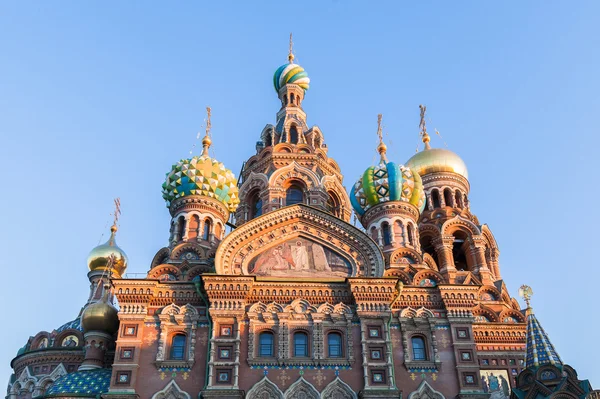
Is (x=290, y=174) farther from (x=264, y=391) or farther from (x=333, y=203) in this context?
(x=264, y=391)

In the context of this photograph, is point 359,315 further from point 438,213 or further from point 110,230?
point 110,230

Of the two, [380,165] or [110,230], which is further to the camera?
[110,230]

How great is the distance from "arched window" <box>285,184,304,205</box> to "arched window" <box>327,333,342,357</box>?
700 centimetres

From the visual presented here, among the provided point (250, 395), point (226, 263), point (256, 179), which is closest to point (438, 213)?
point (256, 179)

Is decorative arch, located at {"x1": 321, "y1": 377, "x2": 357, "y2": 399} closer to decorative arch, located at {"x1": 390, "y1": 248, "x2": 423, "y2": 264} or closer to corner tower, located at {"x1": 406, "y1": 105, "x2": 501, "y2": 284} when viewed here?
decorative arch, located at {"x1": 390, "y1": 248, "x2": 423, "y2": 264}

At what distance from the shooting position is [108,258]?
71.7 feet

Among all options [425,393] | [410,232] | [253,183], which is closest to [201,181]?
[253,183]

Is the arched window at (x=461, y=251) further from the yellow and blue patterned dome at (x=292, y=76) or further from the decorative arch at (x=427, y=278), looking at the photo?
the yellow and blue patterned dome at (x=292, y=76)

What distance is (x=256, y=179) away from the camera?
20922mm

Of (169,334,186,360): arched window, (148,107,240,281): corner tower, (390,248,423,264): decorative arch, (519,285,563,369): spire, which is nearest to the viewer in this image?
(519,285,563,369): spire

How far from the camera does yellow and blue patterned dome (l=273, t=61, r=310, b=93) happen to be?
2489cm

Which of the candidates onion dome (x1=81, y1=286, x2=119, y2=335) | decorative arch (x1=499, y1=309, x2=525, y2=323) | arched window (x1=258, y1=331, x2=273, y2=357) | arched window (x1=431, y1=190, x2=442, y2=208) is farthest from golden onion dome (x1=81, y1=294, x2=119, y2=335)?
arched window (x1=431, y1=190, x2=442, y2=208)

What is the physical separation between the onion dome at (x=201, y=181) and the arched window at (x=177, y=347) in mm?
5514

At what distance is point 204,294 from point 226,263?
1068 mm
